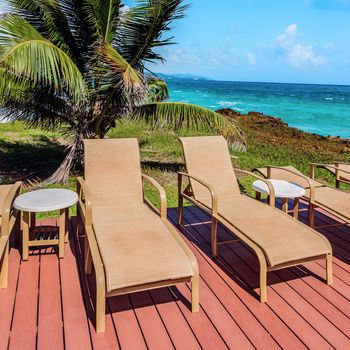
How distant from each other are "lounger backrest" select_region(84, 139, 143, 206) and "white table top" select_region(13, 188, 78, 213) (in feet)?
1.32

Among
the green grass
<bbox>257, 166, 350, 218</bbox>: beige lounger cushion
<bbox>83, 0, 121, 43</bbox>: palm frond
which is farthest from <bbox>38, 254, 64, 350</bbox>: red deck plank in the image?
<bbox>83, 0, 121, 43</bbox>: palm frond

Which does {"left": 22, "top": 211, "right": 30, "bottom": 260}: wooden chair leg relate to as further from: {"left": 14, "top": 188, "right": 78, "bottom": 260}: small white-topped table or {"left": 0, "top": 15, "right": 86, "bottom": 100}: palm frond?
{"left": 0, "top": 15, "right": 86, "bottom": 100}: palm frond

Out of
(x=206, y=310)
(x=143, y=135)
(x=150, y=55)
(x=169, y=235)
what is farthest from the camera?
(x=143, y=135)

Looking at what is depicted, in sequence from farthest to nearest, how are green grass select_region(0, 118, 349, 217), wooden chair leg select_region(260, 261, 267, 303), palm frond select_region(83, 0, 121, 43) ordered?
1. green grass select_region(0, 118, 349, 217)
2. palm frond select_region(83, 0, 121, 43)
3. wooden chair leg select_region(260, 261, 267, 303)

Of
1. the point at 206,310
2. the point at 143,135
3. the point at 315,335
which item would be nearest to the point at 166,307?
the point at 206,310

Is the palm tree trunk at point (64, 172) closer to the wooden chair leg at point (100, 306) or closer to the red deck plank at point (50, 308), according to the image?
the red deck plank at point (50, 308)

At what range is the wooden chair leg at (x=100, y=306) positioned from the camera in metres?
2.26

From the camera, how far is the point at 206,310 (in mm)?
2605

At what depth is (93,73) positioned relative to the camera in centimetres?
611

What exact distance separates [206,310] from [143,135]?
422 inches

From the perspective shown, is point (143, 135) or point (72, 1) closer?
point (72, 1)

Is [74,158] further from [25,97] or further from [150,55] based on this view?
[150,55]

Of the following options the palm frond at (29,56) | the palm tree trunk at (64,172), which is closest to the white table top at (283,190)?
the palm frond at (29,56)

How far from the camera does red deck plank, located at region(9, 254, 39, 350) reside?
7.24ft
